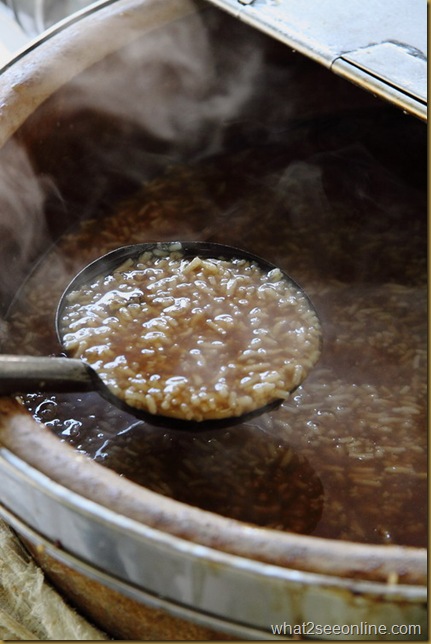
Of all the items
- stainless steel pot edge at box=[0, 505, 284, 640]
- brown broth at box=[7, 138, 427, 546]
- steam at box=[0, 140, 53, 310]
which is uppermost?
steam at box=[0, 140, 53, 310]

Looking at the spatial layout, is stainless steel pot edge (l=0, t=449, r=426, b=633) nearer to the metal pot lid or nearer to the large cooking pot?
the large cooking pot

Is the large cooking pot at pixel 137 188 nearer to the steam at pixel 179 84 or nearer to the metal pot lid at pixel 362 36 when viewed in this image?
the steam at pixel 179 84

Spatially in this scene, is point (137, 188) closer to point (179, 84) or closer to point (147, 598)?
point (179, 84)

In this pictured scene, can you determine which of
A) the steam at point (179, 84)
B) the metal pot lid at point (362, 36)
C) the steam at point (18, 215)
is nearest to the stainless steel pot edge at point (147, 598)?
the steam at point (18, 215)

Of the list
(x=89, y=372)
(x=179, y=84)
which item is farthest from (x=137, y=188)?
(x=89, y=372)

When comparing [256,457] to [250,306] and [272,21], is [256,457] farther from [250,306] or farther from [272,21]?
[272,21]

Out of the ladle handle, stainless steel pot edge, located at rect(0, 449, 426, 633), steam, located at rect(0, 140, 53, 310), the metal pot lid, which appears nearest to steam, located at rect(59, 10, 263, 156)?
steam, located at rect(0, 140, 53, 310)

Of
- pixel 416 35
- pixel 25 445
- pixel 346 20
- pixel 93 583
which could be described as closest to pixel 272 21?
pixel 346 20

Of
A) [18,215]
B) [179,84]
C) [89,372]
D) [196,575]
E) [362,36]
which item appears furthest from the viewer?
[179,84]
